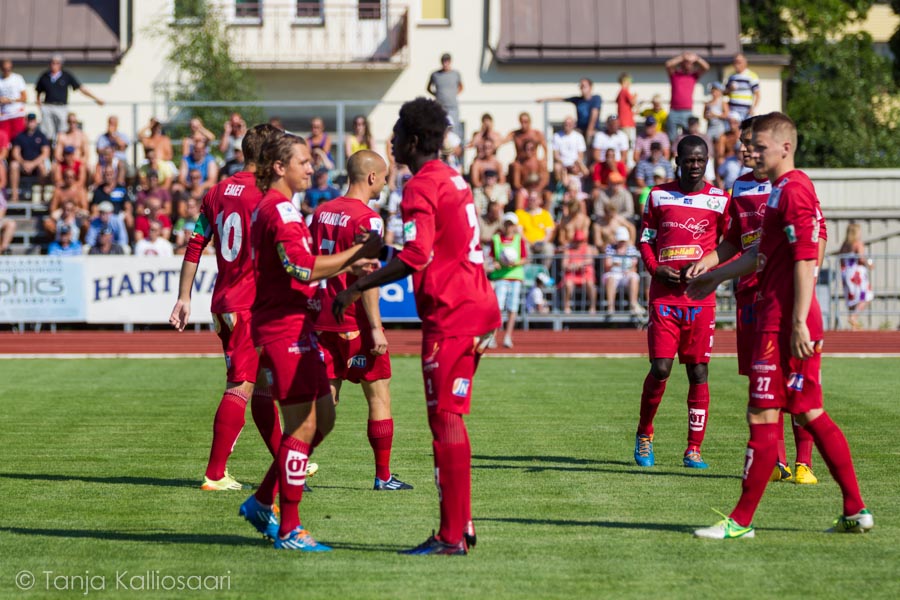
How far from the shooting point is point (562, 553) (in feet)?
21.9

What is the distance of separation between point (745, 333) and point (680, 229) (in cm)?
117

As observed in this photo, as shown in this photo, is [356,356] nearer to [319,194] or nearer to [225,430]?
[225,430]

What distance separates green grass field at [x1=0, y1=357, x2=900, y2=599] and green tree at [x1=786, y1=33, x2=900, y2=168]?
27.0 m

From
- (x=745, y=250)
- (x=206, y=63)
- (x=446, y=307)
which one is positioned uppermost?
(x=206, y=63)

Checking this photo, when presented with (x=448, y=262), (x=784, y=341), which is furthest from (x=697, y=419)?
(x=448, y=262)

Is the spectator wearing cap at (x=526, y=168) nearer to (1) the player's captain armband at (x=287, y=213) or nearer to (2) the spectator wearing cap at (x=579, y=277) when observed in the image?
(2) the spectator wearing cap at (x=579, y=277)

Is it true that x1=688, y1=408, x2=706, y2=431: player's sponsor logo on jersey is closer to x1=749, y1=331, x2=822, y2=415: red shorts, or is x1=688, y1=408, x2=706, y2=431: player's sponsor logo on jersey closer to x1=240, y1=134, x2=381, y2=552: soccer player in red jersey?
x1=749, y1=331, x2=822, y2=415: red shorts

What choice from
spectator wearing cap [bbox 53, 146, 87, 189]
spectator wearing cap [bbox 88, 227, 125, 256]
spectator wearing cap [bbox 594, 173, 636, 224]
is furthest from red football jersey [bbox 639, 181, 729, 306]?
spectator wearing cap [bbox 53, 146, 87, 189]

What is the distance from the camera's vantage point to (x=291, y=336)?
6.70 meters

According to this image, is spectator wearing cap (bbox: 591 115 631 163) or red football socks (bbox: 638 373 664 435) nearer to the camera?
red football socks (bbox: 638 373 664 435)

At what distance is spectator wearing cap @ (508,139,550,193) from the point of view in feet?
83.5

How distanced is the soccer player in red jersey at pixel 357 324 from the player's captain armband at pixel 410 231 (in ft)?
6.43

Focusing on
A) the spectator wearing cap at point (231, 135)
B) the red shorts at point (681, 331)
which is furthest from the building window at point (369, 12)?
the red shorts at point (681, 331)

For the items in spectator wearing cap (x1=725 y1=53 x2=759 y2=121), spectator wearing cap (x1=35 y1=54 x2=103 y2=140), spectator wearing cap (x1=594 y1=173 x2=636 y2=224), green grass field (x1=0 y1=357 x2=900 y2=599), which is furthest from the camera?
spectator wearing cap (x1=35 y1=54 x2=103 y2=140)
